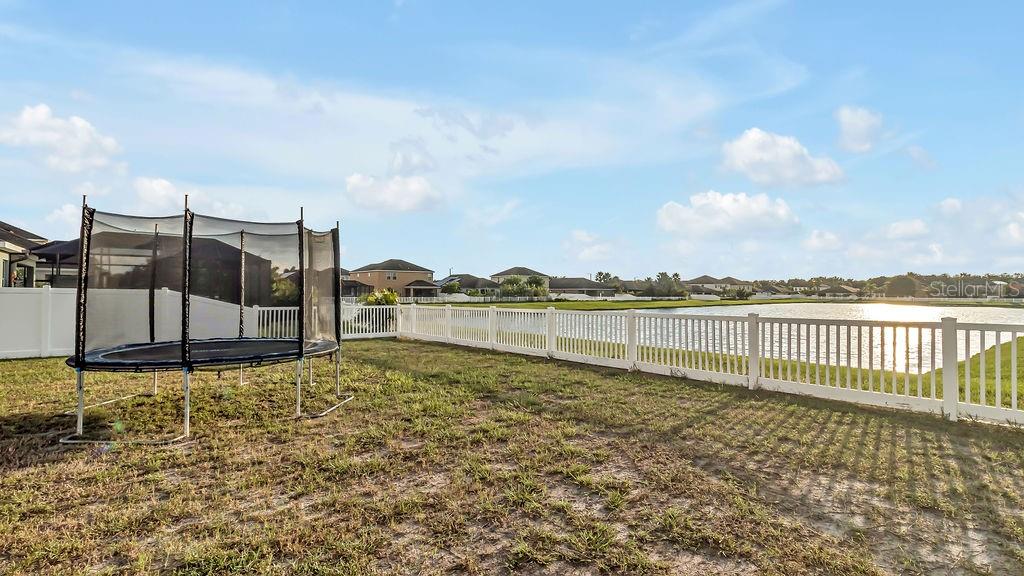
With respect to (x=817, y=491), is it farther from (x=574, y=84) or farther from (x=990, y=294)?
(x=990, y=294)

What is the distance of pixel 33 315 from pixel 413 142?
8445 mm

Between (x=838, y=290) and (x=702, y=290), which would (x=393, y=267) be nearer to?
(x=702, y=290)

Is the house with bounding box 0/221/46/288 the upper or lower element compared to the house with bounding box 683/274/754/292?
lower

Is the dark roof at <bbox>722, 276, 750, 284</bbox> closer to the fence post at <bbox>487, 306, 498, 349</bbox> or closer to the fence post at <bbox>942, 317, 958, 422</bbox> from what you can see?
the fence post at <bbox>487, 306, 498, 349</bbox>

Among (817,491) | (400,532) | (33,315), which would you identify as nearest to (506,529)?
(400,532)

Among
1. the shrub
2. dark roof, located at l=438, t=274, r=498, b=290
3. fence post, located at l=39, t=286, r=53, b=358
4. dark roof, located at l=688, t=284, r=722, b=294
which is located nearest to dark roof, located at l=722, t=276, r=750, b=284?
dark roof, located at l=688, t=284, r=722, b=294

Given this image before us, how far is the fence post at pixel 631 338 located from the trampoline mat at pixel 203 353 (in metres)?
4.45

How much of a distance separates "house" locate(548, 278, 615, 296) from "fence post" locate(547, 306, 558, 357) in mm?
67024

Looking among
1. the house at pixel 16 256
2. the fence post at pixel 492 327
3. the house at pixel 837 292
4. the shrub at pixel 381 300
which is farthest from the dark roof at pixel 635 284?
the house at pixel 16 256

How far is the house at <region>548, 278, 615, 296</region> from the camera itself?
7736 centimetres

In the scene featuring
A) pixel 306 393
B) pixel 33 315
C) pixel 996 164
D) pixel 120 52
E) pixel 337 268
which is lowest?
pixel 306 393

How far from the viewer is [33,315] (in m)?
8.79

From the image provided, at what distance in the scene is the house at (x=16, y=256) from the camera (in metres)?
10.9

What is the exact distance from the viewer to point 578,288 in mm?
78500
